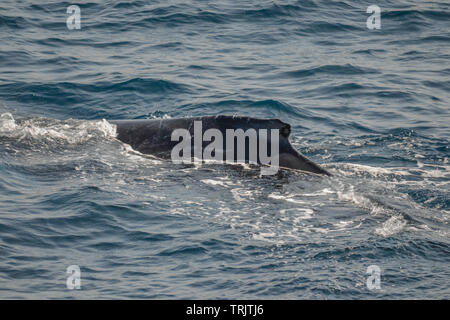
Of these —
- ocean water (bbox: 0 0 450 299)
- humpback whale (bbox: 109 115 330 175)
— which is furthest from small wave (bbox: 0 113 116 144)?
humpback whale (bbox: 109 115 330 175)

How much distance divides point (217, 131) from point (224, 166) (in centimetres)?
53

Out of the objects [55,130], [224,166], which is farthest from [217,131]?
[55,130]

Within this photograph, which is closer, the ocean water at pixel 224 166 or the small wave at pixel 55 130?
the ocean water at pixel 224 166

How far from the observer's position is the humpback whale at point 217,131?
9.84 metres

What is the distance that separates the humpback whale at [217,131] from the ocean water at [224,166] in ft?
0.81

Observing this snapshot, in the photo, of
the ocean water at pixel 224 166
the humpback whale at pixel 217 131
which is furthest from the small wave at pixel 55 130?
the humpback whale at pixel 217 131

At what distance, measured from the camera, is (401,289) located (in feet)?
22.6

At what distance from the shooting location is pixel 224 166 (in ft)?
33.3

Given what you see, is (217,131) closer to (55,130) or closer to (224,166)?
(224,166)

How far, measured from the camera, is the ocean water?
731 cm

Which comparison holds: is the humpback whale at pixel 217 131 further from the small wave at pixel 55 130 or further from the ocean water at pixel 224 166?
the small wave at pixel 55 130

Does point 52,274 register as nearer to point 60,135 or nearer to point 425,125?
point 60,135

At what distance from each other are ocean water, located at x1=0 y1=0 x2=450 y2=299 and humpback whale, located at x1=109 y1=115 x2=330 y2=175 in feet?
0.81

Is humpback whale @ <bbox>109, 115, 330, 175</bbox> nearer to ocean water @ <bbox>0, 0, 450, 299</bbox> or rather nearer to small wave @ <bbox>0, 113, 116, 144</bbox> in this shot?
ocean water @ <bbox>0, 0, 450, 299</bbox>
